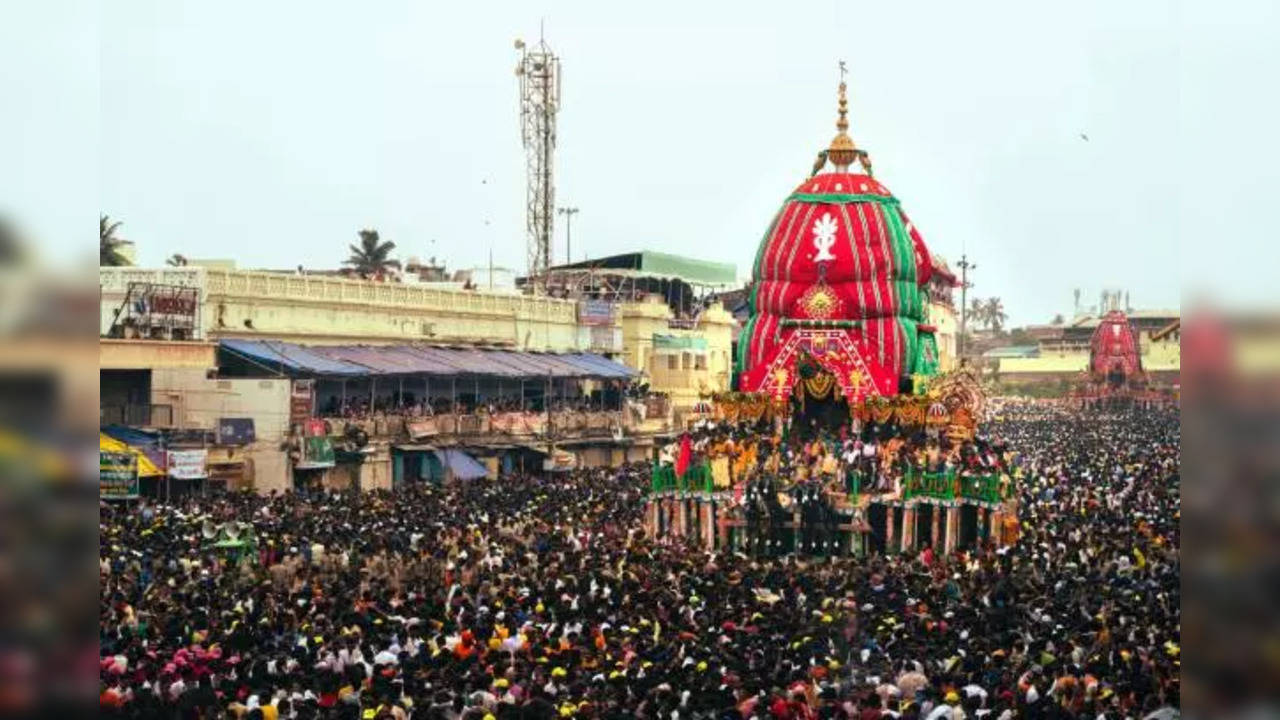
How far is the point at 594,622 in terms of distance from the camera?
20.1 meters

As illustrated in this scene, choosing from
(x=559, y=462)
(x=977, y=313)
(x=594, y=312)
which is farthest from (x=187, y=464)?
(x=977, y=313)

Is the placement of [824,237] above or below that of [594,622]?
above

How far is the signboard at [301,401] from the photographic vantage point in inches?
1515

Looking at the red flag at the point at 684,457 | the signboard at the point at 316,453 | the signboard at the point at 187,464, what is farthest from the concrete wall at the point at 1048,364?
the signboard at the point at 187,464

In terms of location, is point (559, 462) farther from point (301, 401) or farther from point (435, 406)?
point (301, 401)

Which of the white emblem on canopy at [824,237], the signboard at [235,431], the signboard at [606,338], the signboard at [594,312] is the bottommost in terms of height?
the signboard at [235,431]

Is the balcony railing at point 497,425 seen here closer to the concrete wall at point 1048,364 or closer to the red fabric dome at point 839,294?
the red fabric dome at point 839,294

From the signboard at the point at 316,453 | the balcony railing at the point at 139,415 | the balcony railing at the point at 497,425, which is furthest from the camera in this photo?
the balcony railing at the point at 497,425

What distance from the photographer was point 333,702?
1530cm

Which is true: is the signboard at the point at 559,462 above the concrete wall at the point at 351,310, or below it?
below

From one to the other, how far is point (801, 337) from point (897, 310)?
2.29 meters

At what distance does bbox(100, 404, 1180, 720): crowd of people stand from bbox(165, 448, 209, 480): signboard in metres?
1.31

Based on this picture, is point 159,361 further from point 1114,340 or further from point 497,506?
point 1114,340

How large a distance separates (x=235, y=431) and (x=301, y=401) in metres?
2.29
